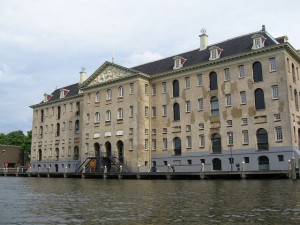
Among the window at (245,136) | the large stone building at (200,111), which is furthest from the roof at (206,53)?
the window at (245,136)

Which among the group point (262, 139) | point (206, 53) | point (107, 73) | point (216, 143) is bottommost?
point (216, 143)

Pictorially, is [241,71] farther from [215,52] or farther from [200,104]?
[200,104]

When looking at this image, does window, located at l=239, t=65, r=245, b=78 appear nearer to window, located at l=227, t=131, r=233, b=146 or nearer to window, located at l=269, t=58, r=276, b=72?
window, located at l=269, t=58, r=276, b=72

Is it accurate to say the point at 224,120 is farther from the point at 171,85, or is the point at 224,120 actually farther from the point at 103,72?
the point at 103,72

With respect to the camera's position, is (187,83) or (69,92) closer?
Result: (187,83)

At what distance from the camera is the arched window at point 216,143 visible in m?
45.3

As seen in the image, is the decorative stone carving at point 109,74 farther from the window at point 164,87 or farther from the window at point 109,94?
the window at point 164,87

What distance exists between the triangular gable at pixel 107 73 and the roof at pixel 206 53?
4060 millimetres

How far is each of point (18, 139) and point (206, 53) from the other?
238 ft

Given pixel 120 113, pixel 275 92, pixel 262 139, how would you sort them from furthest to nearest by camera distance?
pixel 120 113, pixel 262 139, pixel 275 92

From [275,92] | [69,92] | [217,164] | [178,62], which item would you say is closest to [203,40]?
[178,62]

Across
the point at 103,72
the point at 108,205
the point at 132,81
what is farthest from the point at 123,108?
the point at 108,205

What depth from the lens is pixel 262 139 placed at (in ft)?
137

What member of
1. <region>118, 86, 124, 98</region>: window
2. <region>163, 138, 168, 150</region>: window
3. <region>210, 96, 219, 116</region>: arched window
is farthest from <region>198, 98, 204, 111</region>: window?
<region>118, 86, 124, 98</region>: window
